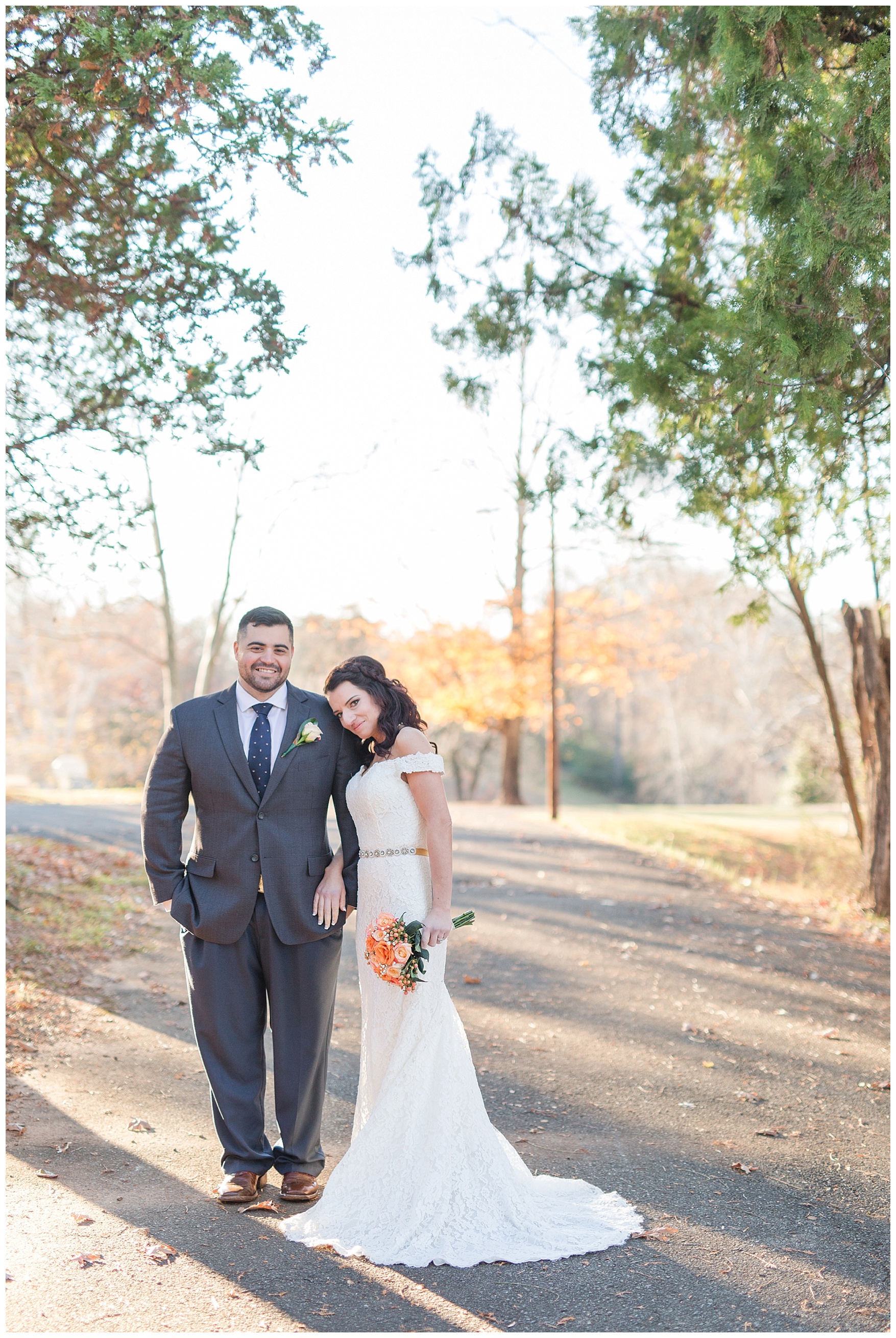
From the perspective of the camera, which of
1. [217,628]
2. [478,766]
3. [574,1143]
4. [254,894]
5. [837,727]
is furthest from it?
[478,766]

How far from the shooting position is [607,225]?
7012 millimetres

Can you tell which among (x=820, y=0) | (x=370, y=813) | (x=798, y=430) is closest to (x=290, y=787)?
(x=370, y=813)

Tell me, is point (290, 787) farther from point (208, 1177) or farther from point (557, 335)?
point (557, 335)

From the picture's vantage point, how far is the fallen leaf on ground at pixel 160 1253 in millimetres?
3193

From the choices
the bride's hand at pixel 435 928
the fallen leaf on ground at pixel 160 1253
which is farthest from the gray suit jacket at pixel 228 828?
the fallen leaf on ground at pixel 160 1253

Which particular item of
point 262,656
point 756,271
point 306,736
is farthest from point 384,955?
point 756,271

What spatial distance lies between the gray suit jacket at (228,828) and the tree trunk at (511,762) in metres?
18.3

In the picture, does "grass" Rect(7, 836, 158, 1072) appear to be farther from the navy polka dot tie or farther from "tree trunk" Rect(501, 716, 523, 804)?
"tree trunk" Rect(501, 716, 523, 804)

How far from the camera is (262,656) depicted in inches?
150

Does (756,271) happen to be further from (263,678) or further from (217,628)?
(217,628)

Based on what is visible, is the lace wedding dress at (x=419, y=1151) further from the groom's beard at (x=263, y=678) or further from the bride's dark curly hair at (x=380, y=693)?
the groom's beard at (x=263, y=678)

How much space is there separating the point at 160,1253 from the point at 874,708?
25.5ft

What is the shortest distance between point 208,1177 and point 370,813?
1.56m

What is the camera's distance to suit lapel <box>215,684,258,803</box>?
3783 millimetres
